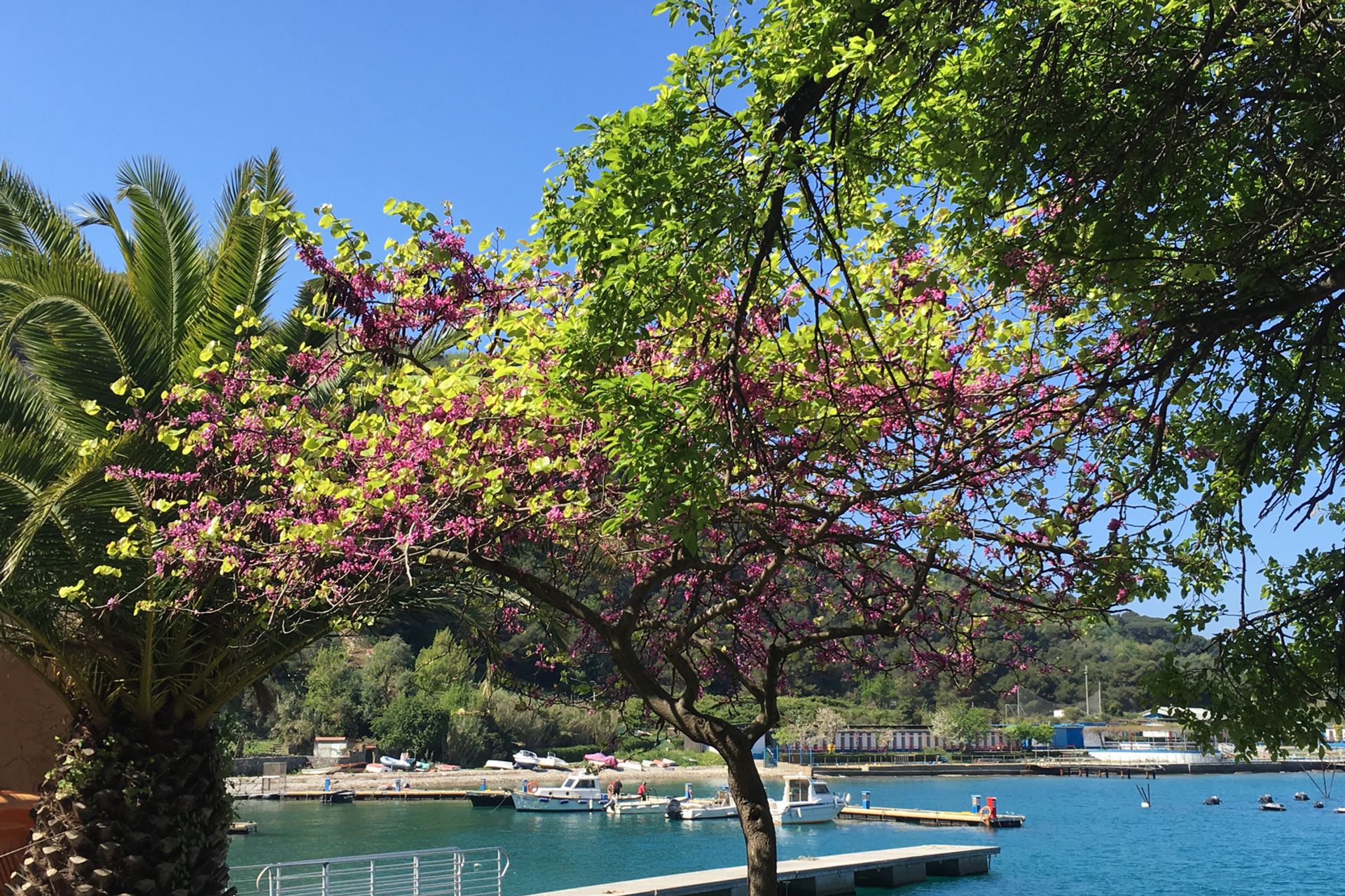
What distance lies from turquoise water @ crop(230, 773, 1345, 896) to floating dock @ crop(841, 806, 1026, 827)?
2.28 feet

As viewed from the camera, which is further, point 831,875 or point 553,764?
point 553,764

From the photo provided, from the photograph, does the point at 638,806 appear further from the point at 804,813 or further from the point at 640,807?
the point at 804,813

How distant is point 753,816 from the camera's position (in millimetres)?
6414

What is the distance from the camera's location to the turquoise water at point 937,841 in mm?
29750

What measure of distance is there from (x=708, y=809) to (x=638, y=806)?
6.20 m

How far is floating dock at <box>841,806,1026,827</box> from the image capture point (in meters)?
42.2

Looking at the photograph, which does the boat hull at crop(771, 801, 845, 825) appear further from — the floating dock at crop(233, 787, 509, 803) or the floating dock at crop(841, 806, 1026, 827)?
the floating dock at crop(233, 787, 509, 803)

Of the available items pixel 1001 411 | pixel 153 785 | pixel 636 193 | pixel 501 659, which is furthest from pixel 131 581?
pixel 1001 411

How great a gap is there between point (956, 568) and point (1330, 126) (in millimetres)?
3032

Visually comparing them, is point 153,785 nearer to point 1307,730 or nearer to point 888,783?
point 1307,730

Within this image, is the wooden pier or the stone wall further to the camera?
the wooden pier

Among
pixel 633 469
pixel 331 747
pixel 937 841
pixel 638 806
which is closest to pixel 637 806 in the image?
pixel 638 806

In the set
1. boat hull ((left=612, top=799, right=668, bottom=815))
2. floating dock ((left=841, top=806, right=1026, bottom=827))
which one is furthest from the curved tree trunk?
boat hull ((left=612, top=799, right=668, bottom=815))

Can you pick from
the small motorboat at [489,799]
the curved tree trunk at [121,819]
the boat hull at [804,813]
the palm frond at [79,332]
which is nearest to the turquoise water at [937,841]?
the boat hull at [804,813]
